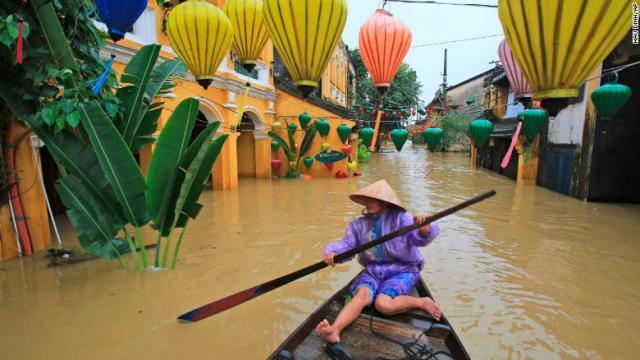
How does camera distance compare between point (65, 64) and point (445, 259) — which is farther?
point (445, 259)

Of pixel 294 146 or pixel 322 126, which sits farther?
pixel 294 146

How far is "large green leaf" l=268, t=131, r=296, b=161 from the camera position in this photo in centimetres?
1303

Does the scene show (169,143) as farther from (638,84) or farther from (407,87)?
(407,87)

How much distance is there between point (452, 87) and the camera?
3334 centimetres

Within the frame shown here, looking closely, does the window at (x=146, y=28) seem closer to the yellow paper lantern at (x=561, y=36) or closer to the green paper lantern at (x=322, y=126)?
the green paper lantern at (x=322, y=126)

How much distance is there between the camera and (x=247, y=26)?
3115mm

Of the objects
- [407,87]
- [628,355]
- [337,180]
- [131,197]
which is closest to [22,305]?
[131,197]

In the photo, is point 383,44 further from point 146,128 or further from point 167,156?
point 146,128

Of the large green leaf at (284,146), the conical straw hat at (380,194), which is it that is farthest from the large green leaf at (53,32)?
the large green leaf at (284,146)

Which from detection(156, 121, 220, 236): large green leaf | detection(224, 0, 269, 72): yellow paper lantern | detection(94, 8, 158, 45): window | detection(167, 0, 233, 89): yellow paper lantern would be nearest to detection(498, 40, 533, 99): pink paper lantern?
detection(224, 0, 269, 72): yellow paper lantern

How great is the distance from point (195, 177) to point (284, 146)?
30.1 feet

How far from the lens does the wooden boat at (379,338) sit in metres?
2.37

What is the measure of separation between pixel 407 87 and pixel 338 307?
24.1 metres

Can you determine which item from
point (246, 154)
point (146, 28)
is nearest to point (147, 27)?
point (146, 28)
